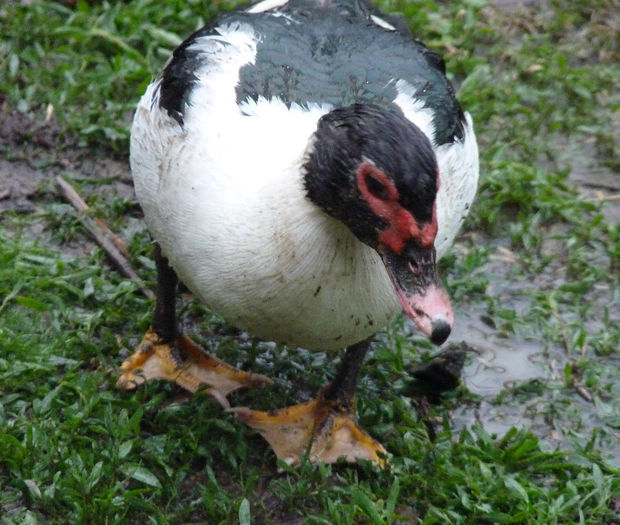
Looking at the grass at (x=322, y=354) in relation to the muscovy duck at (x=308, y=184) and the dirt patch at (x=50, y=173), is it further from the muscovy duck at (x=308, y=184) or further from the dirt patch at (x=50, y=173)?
the muscovy duck at (x=308, y=184)

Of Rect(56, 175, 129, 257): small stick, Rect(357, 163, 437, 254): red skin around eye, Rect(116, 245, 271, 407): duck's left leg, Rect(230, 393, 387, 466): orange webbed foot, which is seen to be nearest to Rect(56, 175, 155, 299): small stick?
Rect(56, 175, 129, 257): small stick

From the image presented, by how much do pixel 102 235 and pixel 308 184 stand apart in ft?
6.42

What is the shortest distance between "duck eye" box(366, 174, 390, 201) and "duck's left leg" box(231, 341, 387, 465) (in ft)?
3.53

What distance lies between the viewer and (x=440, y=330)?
10.4ft

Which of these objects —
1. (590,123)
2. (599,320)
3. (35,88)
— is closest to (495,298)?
(599,320)

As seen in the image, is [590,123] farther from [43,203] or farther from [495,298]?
[43,203]

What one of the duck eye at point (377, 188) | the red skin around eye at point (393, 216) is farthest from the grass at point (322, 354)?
the duck eye at point (377, 188)

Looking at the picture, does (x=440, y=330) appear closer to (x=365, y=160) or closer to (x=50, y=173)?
(x=365, y=160)

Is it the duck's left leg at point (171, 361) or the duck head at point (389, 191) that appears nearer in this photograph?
the duck head at point (389, 191)

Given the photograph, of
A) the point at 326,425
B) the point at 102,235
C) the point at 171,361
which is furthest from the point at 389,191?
the point at 102,235

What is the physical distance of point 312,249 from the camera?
3.35m

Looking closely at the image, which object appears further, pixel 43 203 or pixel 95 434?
pixel 43 203

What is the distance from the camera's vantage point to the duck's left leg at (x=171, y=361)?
4285 mm

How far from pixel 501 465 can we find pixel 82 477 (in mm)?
1492
